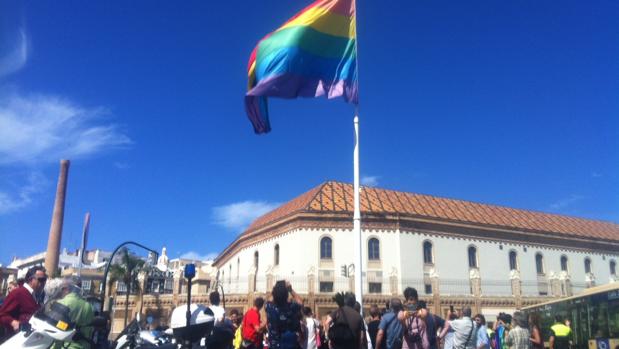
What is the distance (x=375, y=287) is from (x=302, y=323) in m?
29.2

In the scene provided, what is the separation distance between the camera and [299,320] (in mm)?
6379

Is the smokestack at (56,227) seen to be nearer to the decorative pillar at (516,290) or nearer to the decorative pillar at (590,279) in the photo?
the decorative pillar at (516,290)

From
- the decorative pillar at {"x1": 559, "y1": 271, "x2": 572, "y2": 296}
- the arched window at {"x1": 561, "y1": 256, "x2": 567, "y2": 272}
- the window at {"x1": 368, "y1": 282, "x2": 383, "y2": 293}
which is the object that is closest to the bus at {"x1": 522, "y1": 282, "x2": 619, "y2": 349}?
the window at {"x1": 368, "y1": 282, "x2": 383, "y2": 293}

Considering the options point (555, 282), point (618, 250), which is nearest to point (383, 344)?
→ point (555, 282)

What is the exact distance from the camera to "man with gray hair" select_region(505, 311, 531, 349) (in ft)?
32.4

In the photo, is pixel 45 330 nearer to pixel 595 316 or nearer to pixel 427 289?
pixel 595 316

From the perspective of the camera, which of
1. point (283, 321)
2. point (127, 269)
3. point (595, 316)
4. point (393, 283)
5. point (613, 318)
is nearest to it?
point (283, 321)

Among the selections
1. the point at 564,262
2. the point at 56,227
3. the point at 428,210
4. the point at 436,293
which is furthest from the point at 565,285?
the point at 56,227

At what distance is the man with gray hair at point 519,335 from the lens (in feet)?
32.4

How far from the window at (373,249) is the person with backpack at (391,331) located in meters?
28.2

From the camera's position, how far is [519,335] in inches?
391

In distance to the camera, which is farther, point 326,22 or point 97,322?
point 326,22

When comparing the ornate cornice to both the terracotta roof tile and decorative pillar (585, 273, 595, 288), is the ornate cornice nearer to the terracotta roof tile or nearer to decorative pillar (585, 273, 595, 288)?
the terracotta roof tile

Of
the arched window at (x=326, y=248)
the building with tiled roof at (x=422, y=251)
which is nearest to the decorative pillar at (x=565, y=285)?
the building with tiled roof at (x=422, y=251)
